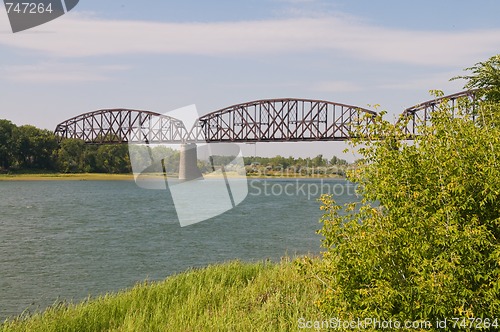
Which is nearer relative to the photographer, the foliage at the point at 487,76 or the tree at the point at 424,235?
the tree at the point at 424,235

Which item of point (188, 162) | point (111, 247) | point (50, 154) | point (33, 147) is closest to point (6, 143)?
point (33, 147)

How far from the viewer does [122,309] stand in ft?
49.2

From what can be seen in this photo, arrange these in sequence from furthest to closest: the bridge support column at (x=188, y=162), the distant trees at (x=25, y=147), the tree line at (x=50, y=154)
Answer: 1. the bridge support column at (x=188, y=162)
2. the tree line at (x=50, y=154)
3. the distant trees at (x=25, y=147)

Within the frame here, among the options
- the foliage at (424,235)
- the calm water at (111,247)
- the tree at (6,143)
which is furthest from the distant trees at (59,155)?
the foliage at (424,235)

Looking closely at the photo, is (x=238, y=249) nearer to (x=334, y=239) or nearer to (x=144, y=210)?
(x=334, y=239)

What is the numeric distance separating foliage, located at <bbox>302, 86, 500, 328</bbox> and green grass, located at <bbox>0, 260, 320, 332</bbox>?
105 inches

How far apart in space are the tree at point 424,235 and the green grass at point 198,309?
276 centimetres

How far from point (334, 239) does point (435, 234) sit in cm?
206

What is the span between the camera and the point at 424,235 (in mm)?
8633

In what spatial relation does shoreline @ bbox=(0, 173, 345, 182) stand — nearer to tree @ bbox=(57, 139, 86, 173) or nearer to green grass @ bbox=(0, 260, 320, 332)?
tree @ bbox=(57, 139, 86, 173)

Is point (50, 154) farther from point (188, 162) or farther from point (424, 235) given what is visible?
point (424, 235)

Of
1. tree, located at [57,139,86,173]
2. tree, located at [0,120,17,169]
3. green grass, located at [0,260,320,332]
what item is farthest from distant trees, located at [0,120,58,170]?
green grass, located at [0,260,320,332]

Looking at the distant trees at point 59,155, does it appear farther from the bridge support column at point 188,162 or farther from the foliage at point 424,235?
the foliage at point 424,235

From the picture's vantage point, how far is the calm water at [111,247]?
76.8 feet
